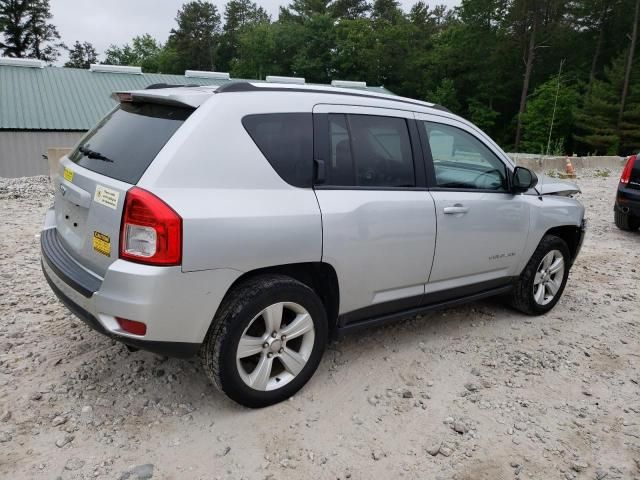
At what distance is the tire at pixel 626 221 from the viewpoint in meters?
8.08

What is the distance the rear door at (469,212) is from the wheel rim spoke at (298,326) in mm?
1067

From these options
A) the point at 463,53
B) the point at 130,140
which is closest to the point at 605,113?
the point at 463,53

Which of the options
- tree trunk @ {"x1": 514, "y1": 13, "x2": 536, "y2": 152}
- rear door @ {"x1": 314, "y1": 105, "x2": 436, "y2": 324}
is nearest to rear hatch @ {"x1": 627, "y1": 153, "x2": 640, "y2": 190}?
rear door @ {"x1": 314, "y1": 105, "x2": 436, "y2": 324}

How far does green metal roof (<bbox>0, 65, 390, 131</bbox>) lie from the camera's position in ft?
89.4

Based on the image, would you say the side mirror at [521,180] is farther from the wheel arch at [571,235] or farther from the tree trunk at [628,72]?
the tree trunk at [628,72]

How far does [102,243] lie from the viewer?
260 centimetres

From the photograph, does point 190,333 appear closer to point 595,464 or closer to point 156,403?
point 156,403

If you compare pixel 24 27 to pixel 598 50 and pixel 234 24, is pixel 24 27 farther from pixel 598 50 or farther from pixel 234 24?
pixel 598 50

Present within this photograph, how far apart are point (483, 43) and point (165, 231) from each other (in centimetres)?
5848

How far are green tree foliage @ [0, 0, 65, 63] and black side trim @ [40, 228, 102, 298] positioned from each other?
74710mm

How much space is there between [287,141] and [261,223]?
55 centimetres

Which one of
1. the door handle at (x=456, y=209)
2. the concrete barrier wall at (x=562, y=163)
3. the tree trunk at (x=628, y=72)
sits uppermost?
→ the tree trunk at (x=628, y=72)

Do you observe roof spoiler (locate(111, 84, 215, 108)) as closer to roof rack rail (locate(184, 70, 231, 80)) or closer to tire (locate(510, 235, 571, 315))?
tire (locate(510, 235, 571, 315))

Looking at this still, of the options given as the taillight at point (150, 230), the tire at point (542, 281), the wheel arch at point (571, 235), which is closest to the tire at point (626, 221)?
the wheel arch at point (571, 235)
